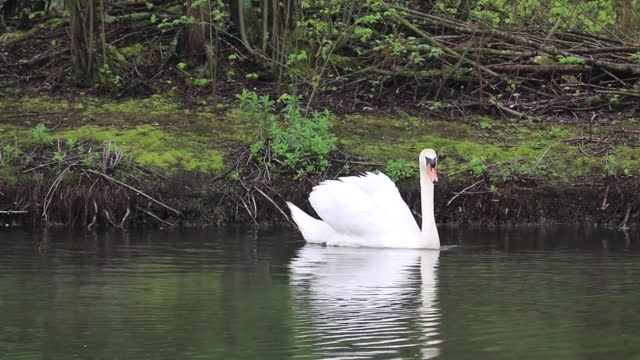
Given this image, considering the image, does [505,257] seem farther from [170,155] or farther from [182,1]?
[182,1]

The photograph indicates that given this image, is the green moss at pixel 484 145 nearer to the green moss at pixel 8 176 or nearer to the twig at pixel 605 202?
the twig at pixel 605 202

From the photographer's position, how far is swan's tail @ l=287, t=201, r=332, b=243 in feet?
47.8

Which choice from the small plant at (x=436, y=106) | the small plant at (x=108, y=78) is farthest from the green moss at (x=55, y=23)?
the small plant at (x=436, y=106)

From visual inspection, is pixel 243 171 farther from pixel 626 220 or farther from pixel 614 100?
pixel 614 100

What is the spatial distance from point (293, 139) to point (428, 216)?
9.60 feet

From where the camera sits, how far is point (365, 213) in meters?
14.5

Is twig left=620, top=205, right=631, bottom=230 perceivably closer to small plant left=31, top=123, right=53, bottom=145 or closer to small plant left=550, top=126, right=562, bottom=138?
small plant left=550, top=126, right=562, bottom=138

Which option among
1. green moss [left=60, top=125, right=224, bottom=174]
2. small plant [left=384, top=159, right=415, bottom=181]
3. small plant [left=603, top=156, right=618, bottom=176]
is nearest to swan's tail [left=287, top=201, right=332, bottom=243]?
small plant [left=384, top=159, right=415, bottom=181]

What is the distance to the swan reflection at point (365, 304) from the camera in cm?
808

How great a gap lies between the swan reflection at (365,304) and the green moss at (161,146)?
10.3 feet

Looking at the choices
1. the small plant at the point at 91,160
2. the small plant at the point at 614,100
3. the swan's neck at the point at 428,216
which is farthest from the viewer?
the small plant at the point at 614,100

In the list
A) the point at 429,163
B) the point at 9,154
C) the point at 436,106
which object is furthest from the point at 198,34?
the point at 429,163

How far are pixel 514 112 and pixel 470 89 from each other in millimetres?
1009

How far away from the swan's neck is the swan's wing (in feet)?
0.64
